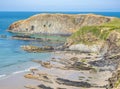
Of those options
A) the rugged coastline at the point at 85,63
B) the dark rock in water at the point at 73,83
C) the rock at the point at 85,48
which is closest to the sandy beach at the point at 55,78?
the rugged coastline at the point at 85,63

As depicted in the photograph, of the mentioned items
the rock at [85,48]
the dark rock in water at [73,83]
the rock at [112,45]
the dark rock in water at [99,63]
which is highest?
the rock at [112,45]

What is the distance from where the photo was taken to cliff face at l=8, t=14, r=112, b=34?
5527 inches

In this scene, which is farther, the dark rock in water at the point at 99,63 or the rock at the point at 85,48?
the rock at the point at 85,48

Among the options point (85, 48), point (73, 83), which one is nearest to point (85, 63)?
point (85, 48)

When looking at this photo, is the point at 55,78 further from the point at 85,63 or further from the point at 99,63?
the point at 99,63

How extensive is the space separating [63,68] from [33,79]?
11147mm

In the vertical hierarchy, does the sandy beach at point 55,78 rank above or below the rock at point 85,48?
below

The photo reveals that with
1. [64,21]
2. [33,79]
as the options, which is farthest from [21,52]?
[64,21]

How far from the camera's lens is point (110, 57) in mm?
71688

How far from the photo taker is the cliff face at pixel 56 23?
5527 inches

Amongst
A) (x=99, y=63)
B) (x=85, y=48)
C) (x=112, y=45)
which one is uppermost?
(x=112, y=45)

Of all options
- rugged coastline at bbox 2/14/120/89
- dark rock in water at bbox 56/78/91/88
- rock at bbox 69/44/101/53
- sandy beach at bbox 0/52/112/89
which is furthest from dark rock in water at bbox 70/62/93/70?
rock at bbox 69/44/101/53

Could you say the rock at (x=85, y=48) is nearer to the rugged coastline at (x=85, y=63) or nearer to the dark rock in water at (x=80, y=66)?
the rugged coastline at (x=85, y=63)

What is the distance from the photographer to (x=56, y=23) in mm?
143625
